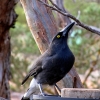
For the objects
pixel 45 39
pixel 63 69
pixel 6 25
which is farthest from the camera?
pixel 6 25

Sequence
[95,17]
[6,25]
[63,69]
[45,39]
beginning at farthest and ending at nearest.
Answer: [95,17]
[6,25]
[45,39]
[63,69]

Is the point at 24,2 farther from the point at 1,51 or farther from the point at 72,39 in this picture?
the point at 72,39

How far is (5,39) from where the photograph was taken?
3520 mm

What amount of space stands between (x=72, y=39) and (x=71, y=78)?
3.64m

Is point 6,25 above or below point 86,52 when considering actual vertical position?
above

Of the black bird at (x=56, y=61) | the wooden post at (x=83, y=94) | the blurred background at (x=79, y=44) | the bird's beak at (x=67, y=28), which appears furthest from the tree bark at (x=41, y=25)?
the blurred background at (x=79, y=44)

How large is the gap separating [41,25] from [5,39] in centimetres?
62

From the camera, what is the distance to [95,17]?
21.1ft

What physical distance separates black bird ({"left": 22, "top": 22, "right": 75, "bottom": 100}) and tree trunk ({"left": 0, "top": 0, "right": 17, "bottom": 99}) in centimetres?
95

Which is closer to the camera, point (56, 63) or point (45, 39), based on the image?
point (56, 63)

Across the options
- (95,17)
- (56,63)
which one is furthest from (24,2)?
(95,17)

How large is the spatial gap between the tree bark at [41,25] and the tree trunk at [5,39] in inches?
11.4

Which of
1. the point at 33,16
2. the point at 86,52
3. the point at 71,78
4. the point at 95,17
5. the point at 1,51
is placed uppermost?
the point at 33,16

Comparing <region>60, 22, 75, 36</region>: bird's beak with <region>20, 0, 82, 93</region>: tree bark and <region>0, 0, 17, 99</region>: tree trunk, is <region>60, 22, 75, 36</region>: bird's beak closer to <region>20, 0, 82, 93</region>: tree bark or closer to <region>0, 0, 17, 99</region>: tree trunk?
<region>20, 0, 82, 93</region>: tree bark
